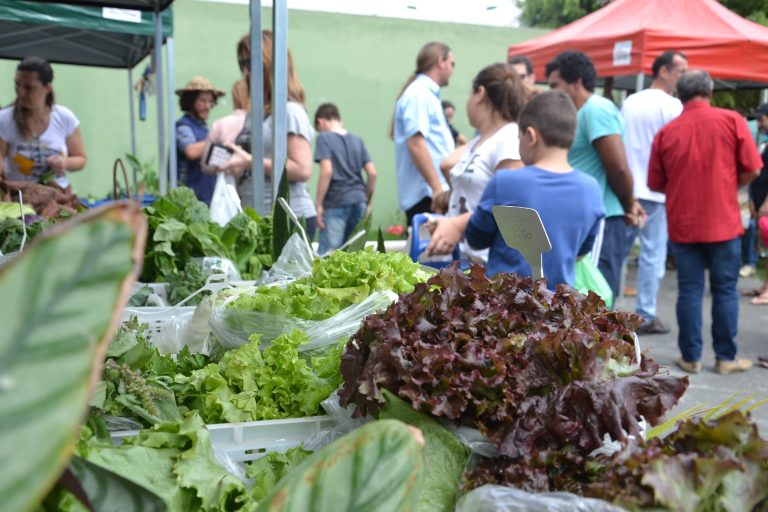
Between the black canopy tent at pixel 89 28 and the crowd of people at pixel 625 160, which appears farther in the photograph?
the black canopy tent at pixel 89 28

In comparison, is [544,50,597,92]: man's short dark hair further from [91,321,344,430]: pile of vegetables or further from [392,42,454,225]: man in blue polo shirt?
[91,321,344,430]: pile of vegetables

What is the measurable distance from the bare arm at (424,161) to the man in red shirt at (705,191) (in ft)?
5.40

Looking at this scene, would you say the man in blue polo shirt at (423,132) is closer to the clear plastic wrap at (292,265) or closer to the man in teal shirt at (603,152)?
the man in teal shirt at (603,152)

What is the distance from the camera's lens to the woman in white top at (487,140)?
3.67m

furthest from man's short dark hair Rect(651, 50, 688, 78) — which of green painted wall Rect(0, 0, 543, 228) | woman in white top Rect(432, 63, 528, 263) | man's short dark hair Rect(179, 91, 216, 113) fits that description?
green painted wall Rect(0, 0, 543, 228)

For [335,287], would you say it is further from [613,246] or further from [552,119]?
[613,246]

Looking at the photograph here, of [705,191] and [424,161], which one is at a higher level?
[424,161]

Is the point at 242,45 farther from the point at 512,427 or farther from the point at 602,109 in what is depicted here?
the point at 512,427

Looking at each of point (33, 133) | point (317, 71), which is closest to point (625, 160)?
point (33, 133)

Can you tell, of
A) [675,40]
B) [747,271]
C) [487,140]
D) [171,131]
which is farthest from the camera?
[747,271]

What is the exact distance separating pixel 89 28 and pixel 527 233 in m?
5.07

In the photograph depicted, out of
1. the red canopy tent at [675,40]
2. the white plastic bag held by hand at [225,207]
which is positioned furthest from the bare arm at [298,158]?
the red canopy tent at [675,40]

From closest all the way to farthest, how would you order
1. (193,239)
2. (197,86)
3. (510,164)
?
(193,239) → (510,164) → (197,86)

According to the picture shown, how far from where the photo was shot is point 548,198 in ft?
9.62
